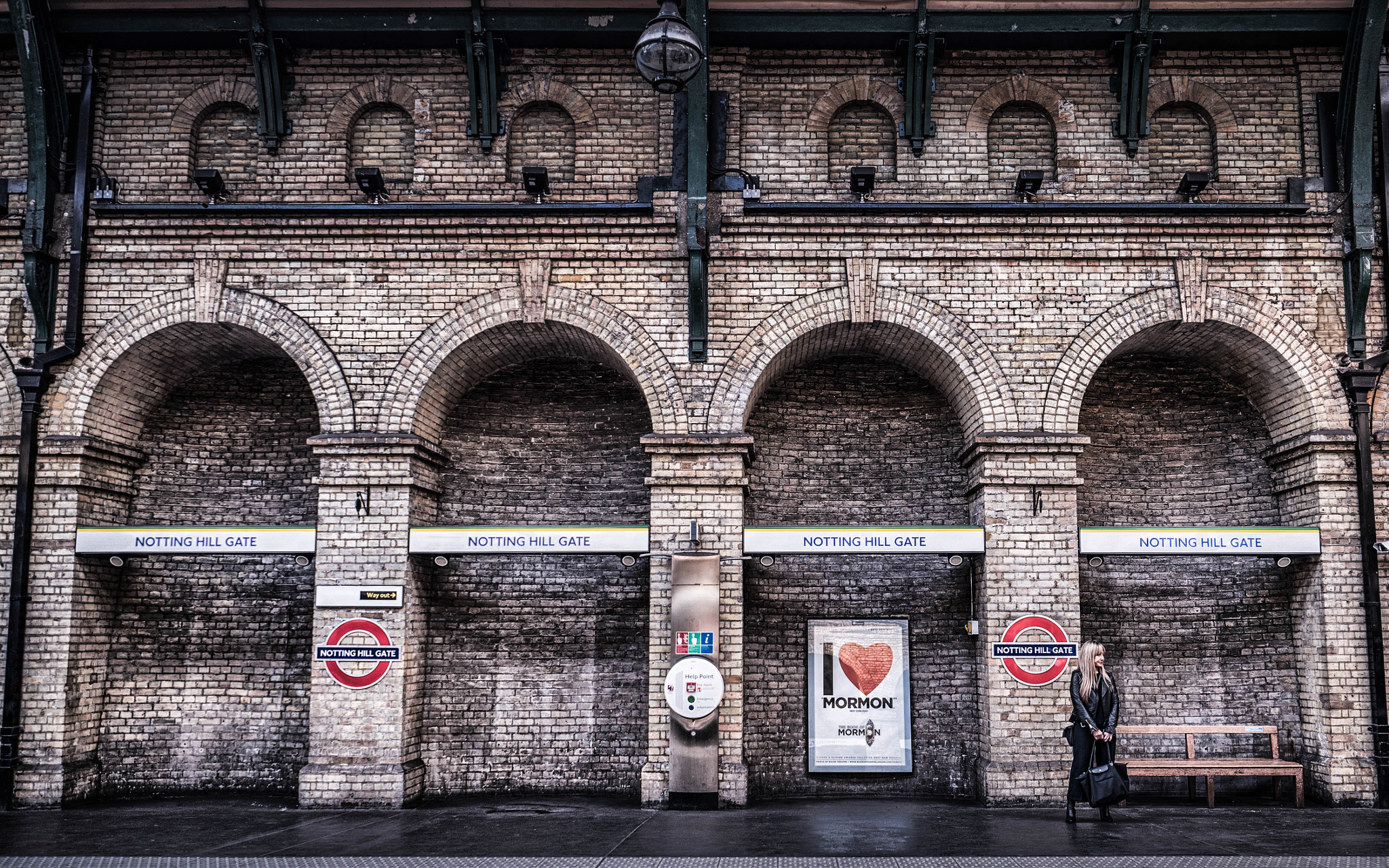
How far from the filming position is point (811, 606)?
42.7 ft

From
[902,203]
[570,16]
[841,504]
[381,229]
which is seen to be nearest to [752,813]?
[841,504]

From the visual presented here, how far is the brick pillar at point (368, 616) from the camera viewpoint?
37.8ft

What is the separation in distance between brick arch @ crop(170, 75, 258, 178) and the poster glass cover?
887 centimetres

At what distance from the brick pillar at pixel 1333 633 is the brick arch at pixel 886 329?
11.0 feet

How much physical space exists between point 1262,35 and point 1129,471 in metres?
5.09

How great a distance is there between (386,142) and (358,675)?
6.00 metres

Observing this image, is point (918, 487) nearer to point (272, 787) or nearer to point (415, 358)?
point (415, 358)

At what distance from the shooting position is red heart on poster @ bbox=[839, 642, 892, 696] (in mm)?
12836

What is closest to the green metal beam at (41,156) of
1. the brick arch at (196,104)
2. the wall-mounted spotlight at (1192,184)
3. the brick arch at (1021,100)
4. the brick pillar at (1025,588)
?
the brick arch at (196,104)

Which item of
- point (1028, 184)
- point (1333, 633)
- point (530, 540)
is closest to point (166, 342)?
point (530, 540)

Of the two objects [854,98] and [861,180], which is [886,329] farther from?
[854,98]

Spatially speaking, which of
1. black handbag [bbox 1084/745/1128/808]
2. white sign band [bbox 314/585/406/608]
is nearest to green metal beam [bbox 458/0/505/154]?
white sign band [bbox 314/585/406/608]

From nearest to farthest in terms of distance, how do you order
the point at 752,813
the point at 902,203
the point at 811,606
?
the point at 752,813, the point at 902,203, the point at 811,606

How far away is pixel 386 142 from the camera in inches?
502
